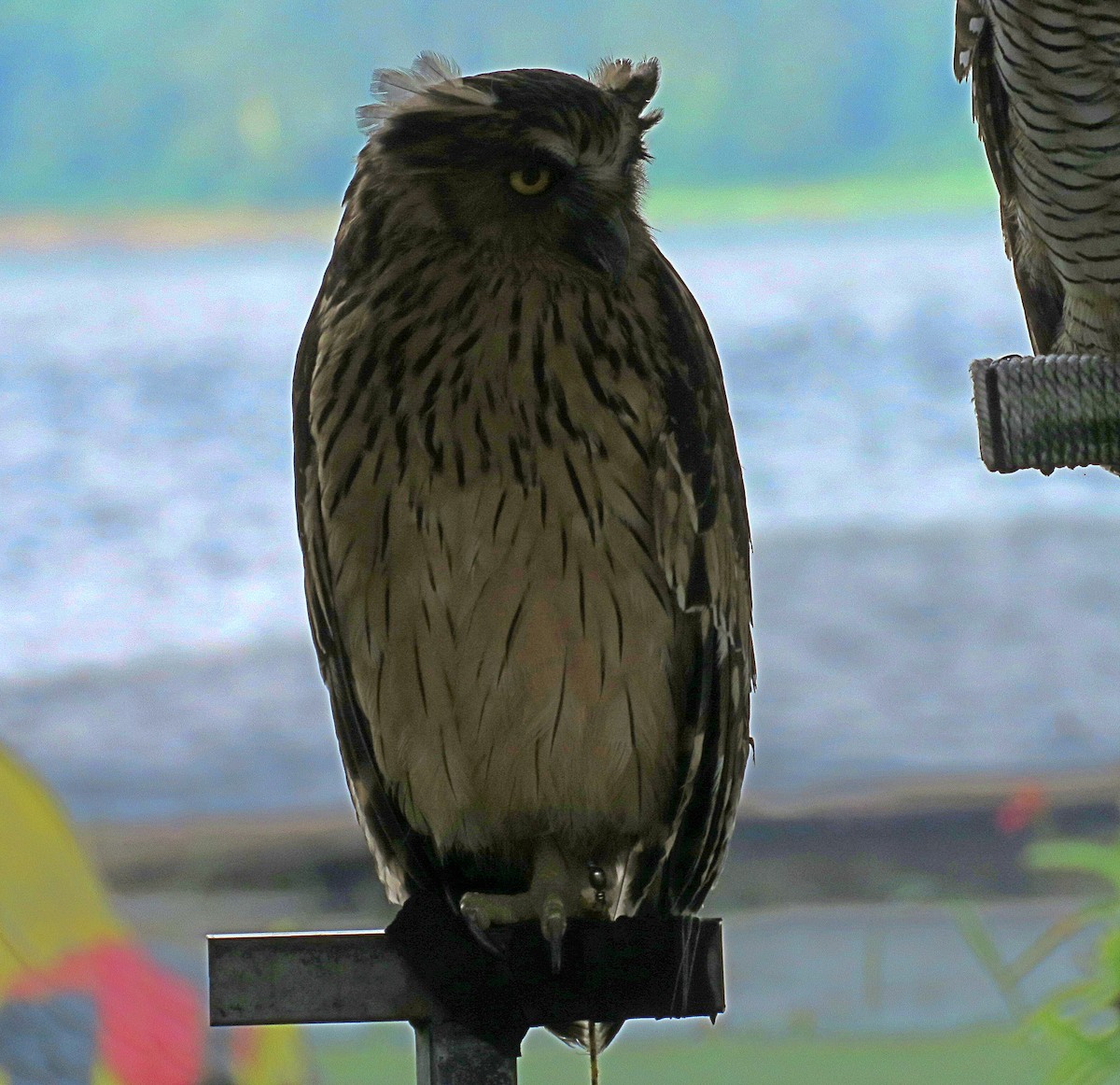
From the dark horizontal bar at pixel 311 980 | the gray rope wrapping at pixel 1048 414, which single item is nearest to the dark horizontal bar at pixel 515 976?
the dark horizontal bar at pixel 311 980

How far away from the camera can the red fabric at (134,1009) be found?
9.28ft

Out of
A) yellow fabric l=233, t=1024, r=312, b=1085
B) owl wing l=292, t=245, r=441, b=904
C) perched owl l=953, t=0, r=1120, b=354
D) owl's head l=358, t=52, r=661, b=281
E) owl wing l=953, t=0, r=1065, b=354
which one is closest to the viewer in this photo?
owl's head l=358, t=52, r=661, b=281

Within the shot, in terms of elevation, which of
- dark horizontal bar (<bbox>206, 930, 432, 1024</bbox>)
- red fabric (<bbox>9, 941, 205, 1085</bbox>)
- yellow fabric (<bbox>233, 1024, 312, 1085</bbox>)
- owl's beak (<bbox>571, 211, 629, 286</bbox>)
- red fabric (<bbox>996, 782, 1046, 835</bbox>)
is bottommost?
yellow fabric (<bbox>233, 1024, 312, 1085</bbox>)

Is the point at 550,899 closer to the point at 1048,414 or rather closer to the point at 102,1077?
the point at 1048,414

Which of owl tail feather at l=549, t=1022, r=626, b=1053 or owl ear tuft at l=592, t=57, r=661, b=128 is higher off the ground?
owl ear tuft at l=592, t=57, r=661, b=128

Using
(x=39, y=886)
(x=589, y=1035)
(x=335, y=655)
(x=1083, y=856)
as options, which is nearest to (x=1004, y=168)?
(x=335, y=655)

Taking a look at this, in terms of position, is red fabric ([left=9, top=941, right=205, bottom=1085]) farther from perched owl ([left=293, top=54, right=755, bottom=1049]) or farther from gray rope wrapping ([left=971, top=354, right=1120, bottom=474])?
gray rope wrapping ([left=971, top=354, right=1120, bottom=474])

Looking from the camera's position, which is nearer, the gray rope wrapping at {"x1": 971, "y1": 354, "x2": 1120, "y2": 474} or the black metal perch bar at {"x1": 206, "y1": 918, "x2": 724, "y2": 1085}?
the black metal perch bar at {"x1": 206, "y1": 918, "x2": 724, "y2": 1085}

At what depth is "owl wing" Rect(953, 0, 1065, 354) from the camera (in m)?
1.80

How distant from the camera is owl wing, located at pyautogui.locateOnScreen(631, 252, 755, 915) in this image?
3.74ft

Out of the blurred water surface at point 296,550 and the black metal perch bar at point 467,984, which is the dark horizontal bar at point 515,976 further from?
the blurred water surface at point 296,550

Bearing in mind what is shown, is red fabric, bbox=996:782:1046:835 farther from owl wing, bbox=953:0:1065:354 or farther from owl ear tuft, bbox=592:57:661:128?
owl ear tuft, bbox=592:57:661:128

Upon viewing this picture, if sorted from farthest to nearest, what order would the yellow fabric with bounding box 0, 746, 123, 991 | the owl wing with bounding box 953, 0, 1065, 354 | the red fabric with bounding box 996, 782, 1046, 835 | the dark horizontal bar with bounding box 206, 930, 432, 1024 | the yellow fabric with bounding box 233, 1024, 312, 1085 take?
the red fabric with bounding box 996, 782, 1046, 835 < the yellow fabric with bounding box 233, 1024, 312, 1085 < the yellow fabric with bounding box 0, 746, 123, 991 < the owl wing with bounding box 953, 0, 1065, 354 < the dark horizontal bar with bounding box 206, 930, 432, 1024

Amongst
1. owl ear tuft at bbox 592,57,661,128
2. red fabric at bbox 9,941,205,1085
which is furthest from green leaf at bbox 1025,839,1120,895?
owl ear tuft at bbox 592,57,661,128
